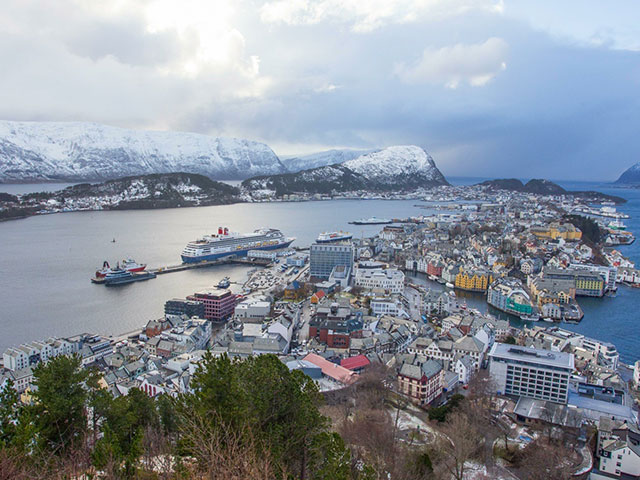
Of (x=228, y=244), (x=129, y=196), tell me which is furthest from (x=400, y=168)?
(x=228, y=244)

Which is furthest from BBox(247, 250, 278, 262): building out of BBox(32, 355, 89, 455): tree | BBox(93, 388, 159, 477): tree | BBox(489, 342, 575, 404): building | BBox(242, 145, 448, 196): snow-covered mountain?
BBox(242, 145, 448, 196): snow-covered mountain

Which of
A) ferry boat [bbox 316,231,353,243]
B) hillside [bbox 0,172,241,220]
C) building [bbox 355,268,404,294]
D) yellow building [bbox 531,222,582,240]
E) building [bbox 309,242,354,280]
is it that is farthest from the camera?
hillside [bbox 0,172,241,220]

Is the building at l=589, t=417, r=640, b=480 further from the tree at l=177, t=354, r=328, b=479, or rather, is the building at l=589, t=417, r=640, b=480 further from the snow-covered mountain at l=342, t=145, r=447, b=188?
the snow-covered mountain at l=342, t=145, r=447, b=188

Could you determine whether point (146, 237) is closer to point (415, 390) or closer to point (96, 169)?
point (415, 390)

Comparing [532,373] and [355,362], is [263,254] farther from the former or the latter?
[532,373]

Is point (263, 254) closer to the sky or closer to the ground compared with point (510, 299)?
closer to the sky

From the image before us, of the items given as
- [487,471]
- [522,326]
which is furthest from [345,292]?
[487,471]
